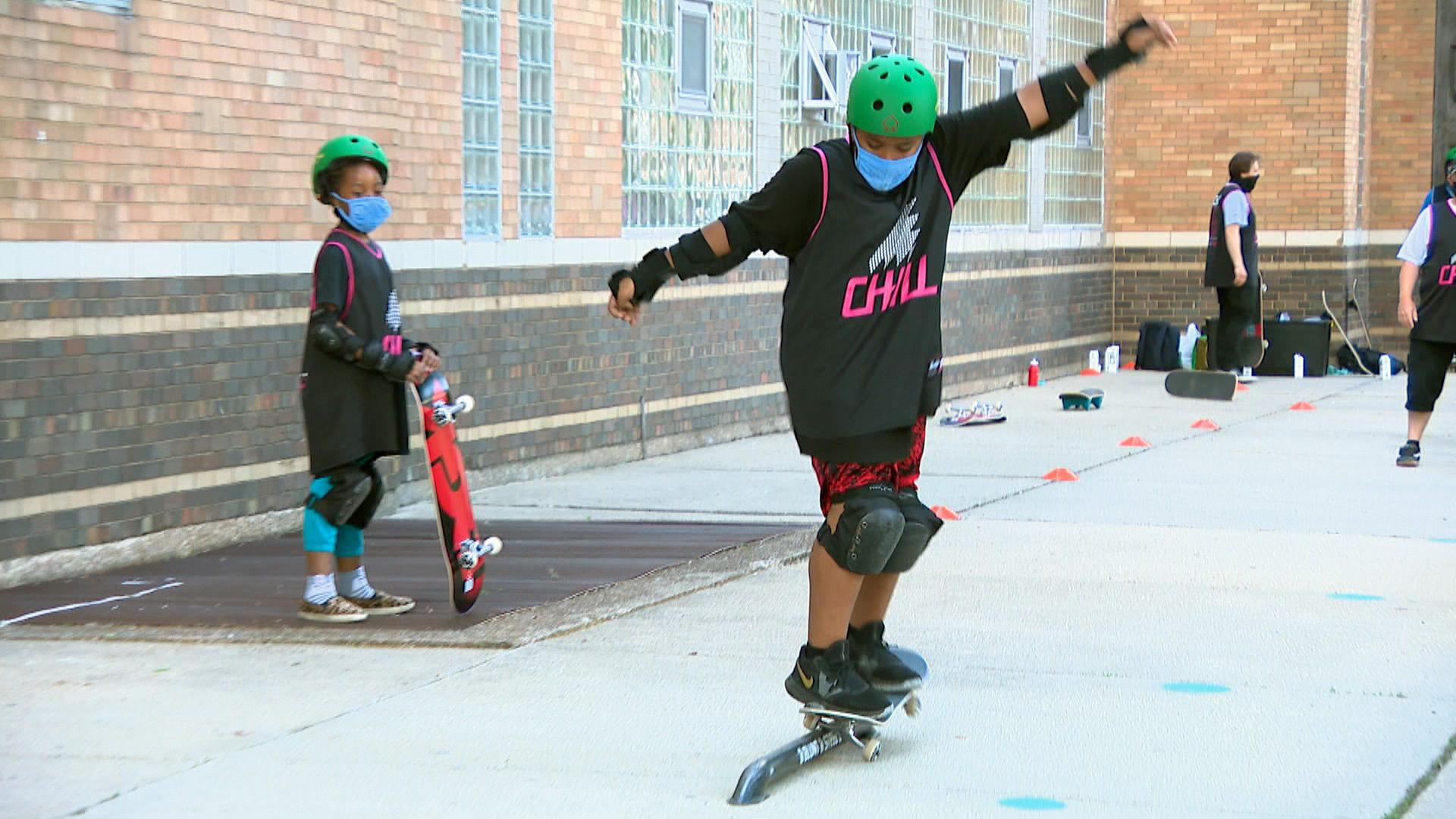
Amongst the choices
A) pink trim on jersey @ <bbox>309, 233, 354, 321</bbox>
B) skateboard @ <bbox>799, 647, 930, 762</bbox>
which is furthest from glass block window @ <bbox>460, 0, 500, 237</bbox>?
skateboard @ <bbox>799, 647, 930, 762</bbox>

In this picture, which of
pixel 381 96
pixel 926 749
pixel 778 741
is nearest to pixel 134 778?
pixel 778 741

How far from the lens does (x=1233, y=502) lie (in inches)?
438

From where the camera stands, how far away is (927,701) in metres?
6.40

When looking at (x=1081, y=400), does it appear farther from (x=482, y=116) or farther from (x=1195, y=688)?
(x=1195, y=688)

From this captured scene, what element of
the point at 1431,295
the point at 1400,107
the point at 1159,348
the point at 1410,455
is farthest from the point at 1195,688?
the point at 1400,107

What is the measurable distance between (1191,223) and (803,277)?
698 inches

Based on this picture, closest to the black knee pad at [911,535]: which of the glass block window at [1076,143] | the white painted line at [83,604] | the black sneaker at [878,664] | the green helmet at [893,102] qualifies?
the black sneaker at [878,664]

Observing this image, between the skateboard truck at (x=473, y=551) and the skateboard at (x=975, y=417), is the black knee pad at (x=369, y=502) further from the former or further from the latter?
the skateboard at (x=975, y=417)

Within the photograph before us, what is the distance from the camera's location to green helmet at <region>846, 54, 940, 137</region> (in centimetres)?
546

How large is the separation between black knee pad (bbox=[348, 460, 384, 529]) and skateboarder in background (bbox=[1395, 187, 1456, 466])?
274 inches

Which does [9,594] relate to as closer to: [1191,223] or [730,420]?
[730,420]

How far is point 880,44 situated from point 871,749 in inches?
482

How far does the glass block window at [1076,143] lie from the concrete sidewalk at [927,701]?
1132 centimetres

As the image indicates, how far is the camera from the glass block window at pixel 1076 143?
69.8 ft
